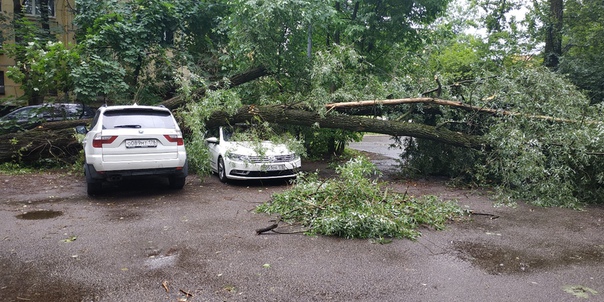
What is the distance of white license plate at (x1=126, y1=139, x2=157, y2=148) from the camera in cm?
757

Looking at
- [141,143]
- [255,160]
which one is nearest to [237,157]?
[255,160]

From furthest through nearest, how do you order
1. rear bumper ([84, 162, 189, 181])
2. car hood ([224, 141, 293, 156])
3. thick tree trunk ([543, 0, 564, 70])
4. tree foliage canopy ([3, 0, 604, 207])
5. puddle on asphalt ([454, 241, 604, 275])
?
thick tree trunk ([543, 0, 564, 70]) → car hood ([224, 141, 293, 156]) → tree foliage canopy ([3, 0, 604, 207]) → rear bumper ([84, 162, 189, 181]) → puddle on asphalt ([454, 241, 604, 275])

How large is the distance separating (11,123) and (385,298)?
42.1 feet

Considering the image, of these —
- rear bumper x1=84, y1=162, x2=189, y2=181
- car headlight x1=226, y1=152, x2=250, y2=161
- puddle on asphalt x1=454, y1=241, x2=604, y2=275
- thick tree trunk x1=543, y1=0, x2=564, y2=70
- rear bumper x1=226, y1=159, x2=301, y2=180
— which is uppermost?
thick tree trunk x1=543, y1=0, x2=564, y2=70

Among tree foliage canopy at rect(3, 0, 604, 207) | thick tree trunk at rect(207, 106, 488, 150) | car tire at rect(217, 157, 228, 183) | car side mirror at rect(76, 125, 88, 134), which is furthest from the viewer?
car side mirror at rect(76, 125, 88, 134)

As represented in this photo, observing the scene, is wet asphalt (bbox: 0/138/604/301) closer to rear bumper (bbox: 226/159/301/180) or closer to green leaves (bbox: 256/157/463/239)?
green leaves (bbox: 256/157/463/239)

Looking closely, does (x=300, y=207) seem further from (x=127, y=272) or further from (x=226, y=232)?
(x=127, y=272)

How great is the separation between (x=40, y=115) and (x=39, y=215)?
8.01m

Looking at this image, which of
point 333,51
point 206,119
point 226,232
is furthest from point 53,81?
point 226,232

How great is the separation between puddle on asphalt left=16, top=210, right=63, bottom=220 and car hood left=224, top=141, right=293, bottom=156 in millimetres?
3844

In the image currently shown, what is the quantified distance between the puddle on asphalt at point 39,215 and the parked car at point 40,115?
6.50 meters

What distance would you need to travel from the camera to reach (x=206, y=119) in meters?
A: 10.8

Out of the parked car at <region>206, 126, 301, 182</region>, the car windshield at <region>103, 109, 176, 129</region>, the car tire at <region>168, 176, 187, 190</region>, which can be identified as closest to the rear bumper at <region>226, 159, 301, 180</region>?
the parked car at <region>206, 126, 301, 182</region>

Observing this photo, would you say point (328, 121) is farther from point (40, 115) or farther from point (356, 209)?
point (40, 115)
